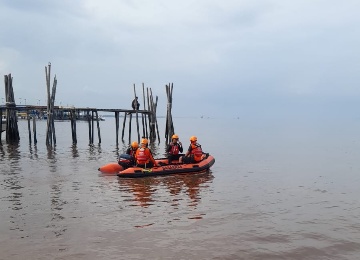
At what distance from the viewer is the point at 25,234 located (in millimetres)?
8758

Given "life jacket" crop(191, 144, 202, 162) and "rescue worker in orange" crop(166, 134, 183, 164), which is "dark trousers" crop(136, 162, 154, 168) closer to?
"rescue worker in orange" crop(166, 134, 183, 164)

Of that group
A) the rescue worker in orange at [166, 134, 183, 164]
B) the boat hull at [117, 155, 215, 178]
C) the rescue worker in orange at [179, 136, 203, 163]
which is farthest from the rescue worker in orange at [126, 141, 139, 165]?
the rescue worker in orange at [179, 136, 203, 163]

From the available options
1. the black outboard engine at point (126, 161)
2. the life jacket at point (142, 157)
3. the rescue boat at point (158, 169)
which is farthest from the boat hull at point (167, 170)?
the black outboard engine at point (126, 161)

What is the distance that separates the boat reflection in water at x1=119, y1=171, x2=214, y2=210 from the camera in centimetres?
1236

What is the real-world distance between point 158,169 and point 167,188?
215 cm

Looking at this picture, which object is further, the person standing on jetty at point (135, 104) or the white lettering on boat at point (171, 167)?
the person standing on jetty at point (135, 104)

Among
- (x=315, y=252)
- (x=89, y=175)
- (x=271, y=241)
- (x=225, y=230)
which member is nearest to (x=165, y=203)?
(x=225, y=230)

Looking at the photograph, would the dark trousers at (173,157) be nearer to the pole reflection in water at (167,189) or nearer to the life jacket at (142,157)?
the pole reflection in water at (167,189)

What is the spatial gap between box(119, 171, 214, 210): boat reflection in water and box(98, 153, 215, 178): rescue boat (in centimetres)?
20

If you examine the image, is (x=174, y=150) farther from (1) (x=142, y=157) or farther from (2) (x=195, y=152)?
(1) (x=142, y=157)

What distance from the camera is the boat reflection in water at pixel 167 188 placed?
12.4 metres

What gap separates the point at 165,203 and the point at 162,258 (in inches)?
172

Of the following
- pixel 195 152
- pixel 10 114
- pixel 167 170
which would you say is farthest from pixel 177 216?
pixel 10 114

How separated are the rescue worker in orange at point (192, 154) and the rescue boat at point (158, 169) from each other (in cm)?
24
